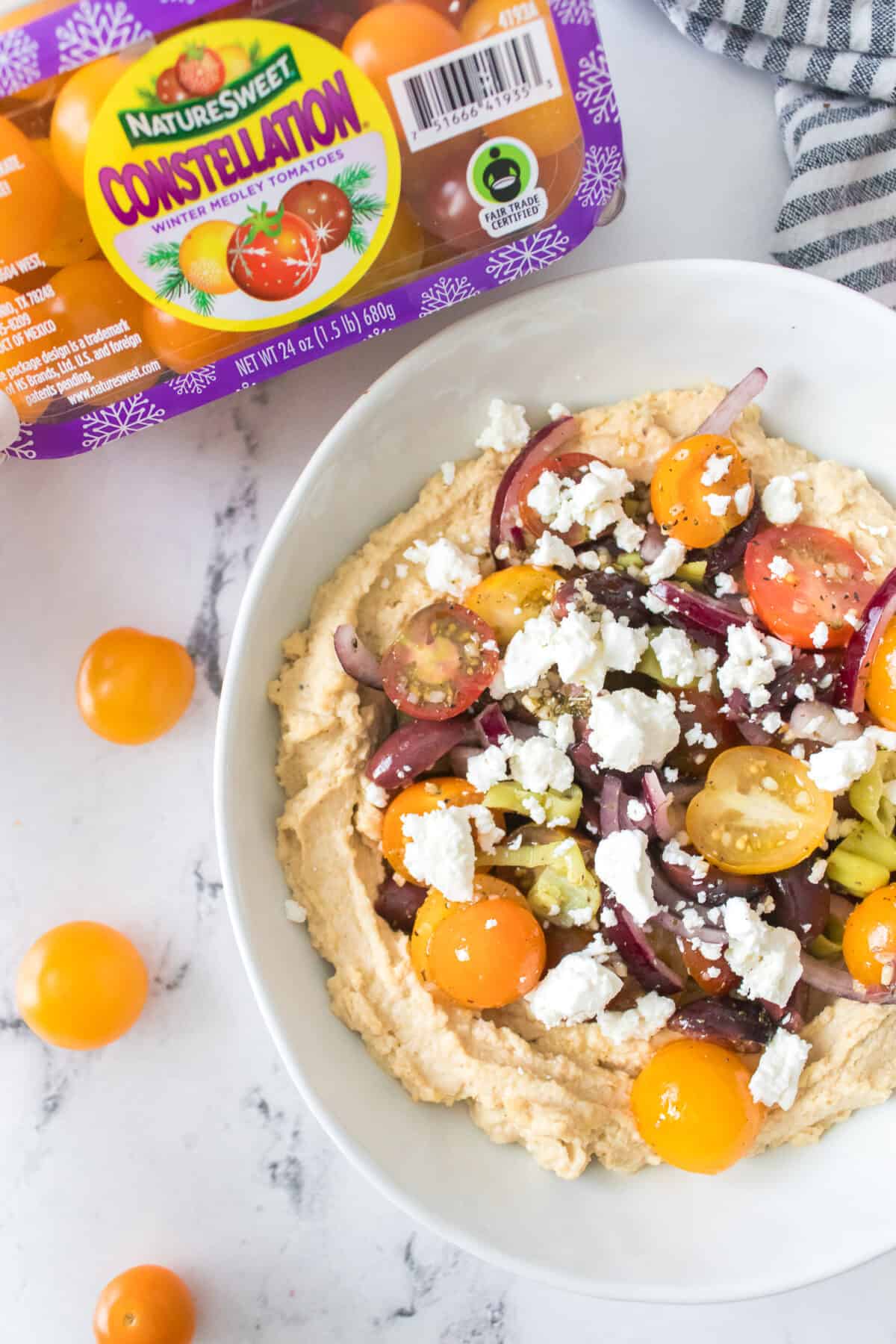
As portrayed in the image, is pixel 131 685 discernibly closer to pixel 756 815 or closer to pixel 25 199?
pixel 25 199

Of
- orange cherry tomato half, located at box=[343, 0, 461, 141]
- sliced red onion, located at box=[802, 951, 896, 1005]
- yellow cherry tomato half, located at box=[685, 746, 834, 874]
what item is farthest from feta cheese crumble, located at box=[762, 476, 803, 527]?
orange cherry tomato half, located at box=[343, 0, 461, 141]

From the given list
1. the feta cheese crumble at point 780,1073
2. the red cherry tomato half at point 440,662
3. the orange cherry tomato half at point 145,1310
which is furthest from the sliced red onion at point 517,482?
the orange cherry tomato half at point 145,1310

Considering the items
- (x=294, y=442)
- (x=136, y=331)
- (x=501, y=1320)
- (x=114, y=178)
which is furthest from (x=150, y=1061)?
(x=114, y=178)

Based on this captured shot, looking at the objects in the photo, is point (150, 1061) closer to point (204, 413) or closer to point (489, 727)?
point (489, 727)

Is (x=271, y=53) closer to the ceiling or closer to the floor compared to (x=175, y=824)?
closer to the ceiling

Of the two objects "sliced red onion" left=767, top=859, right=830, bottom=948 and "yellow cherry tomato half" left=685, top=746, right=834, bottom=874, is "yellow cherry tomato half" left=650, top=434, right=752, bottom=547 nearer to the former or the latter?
"yellow cherry tomato half" left=685, top=746, right=834, bottom=874

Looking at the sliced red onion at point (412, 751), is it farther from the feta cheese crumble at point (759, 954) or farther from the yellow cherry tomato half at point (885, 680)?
the yellow cherry tomato half at point (885, 680)
